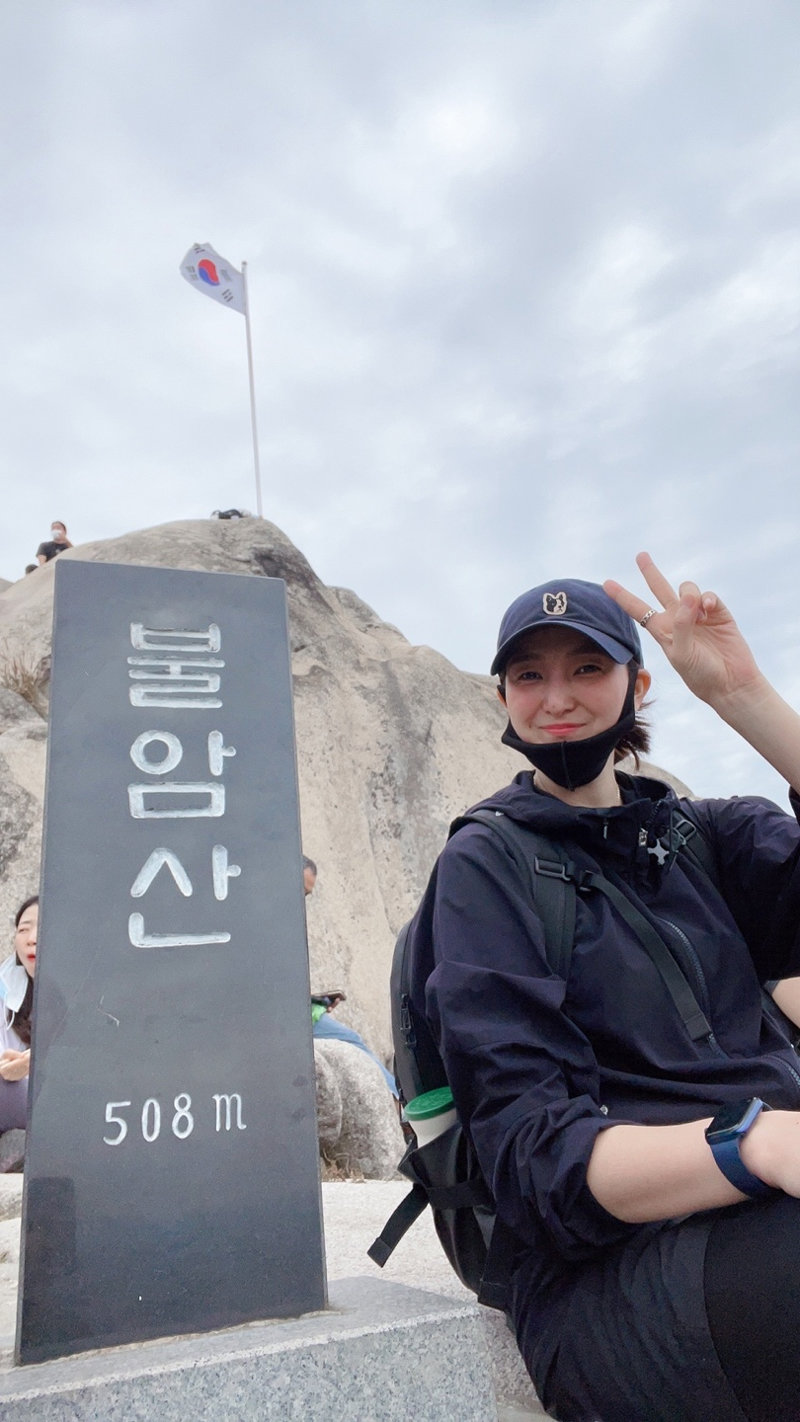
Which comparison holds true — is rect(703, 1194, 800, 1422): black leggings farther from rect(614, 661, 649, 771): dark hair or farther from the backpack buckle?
rect(614, 661, 649, 771): dark hair

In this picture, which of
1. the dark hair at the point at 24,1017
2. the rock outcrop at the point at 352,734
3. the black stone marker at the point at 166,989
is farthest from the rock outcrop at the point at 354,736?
the black stone marker at the point at 166,989

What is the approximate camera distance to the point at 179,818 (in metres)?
2.23

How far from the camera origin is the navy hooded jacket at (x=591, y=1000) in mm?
1461

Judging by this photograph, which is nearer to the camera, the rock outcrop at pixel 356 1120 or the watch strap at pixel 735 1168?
the watch strap at pixel 735 1168

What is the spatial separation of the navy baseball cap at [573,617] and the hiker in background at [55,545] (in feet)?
41.0

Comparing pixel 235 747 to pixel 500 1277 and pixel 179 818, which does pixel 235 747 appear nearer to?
pixel 179 818

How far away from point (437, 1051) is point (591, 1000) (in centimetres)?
33

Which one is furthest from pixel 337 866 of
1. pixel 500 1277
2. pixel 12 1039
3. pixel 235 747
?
pixel 500 1277

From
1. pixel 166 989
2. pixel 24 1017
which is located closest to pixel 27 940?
pixel 24 1017

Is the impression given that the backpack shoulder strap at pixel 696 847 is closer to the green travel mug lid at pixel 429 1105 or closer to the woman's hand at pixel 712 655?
the woman's hand at pixel 712 655

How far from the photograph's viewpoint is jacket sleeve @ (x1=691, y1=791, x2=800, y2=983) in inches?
74.8

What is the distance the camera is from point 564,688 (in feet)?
6.43

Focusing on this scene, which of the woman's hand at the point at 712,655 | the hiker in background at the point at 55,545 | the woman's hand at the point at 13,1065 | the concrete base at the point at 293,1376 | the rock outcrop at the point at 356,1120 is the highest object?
the hiker in background at the point at 55,545

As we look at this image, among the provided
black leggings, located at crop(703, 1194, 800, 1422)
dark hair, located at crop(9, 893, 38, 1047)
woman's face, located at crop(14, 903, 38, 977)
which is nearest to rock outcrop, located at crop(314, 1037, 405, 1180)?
dark hair, located at crop(9, 893, 38, 1047)
